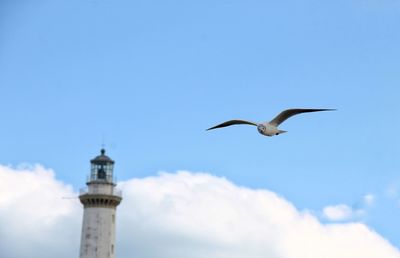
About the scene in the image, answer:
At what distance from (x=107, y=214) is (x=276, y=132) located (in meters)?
107

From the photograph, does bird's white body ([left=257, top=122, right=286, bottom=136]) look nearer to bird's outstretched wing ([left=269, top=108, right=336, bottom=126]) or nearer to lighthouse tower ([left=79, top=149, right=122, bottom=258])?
bird's outstretched wing ([left=269, top=108, right=336, bottom=126])

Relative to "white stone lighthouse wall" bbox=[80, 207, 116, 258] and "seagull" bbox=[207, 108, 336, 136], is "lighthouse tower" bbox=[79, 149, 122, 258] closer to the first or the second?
"white stone lighthouse wall" bbox=[80, 207, 116, 258]

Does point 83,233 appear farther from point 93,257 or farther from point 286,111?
point 286,111

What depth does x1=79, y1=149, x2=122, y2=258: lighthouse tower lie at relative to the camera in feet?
490

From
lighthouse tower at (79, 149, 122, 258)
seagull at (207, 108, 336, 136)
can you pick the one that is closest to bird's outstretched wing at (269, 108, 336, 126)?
seagull at (207, 108, 336, 136)

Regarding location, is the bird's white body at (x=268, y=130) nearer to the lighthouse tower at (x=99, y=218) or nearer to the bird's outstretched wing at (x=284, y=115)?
the bird's outstretched wing at (x=284, y=115)

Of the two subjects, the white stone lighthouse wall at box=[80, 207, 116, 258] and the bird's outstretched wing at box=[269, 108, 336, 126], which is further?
the white stone lighthouse wall at box=[80, 207, 116, 258]

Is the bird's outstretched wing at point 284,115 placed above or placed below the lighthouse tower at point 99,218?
below

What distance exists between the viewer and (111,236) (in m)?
150

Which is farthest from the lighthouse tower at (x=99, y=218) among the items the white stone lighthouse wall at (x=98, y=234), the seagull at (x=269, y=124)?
the seagull at (x=269, y=124)

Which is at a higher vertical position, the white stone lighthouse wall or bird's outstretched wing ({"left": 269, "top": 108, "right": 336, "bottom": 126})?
the white stone lighthouse wall

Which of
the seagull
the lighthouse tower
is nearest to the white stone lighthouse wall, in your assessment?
the lighthouse tower

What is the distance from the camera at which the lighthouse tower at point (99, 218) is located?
149 m

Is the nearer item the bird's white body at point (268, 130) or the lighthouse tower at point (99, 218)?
the bird's white body at point (268, 130)
